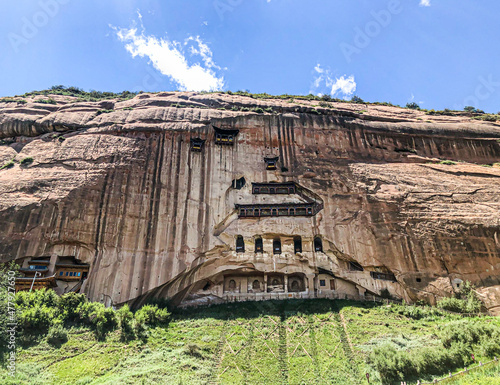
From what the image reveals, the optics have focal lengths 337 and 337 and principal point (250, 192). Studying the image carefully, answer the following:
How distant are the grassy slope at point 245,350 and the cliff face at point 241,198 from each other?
359cm

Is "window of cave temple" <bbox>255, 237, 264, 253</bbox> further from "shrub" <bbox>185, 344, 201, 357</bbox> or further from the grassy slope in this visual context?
"shrub" <bbox>185, 344, 201, 357</bbox>

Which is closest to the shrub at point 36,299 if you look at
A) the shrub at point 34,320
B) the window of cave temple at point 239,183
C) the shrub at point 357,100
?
the shrub at point 34,320

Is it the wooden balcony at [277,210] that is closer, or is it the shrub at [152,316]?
the shrub at [152,316]

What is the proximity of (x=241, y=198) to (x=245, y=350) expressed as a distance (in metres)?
12.3

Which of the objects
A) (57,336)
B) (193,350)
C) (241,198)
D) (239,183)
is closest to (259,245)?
(241,198)

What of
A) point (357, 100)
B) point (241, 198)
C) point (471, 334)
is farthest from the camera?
point (357, 100)

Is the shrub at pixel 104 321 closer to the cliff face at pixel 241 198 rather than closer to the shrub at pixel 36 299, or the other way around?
the shrub at pixel 36 299

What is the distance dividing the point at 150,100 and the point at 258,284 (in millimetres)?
18993

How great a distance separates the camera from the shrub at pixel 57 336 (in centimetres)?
1681

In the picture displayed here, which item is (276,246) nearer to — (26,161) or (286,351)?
(286,351)

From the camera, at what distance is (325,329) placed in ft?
63.7

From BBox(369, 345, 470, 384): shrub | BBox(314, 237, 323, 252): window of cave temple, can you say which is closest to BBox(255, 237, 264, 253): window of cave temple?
BBox(314, 237, 323, 252): window of cave temple

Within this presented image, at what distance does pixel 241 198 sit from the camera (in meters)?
27.2

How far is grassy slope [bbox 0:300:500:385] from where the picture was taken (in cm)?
1498
